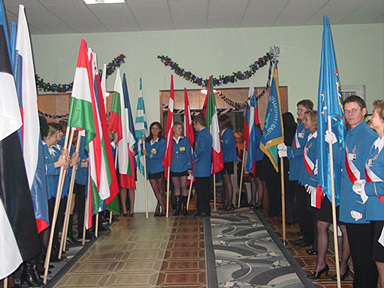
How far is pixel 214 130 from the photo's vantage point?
6836 mm

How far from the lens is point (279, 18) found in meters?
6.90

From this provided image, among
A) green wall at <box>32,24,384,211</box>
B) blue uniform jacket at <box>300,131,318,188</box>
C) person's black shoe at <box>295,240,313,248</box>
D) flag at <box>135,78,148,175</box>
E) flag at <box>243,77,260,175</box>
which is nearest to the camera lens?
blue uniform jacket at <box>300,131,318,188</box>

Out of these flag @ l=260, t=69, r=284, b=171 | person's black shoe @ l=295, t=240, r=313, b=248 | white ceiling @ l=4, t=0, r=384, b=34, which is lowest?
person's black shoe @ l=295, t=240, r=313, b=248

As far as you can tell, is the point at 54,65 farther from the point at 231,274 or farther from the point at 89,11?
the point at 231,274

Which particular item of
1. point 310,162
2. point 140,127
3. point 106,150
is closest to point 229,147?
point 140,127

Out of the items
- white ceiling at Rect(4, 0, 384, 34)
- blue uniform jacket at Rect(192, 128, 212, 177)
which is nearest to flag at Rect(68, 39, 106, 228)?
white ceiling at Rect(4, 0, 384, 34)

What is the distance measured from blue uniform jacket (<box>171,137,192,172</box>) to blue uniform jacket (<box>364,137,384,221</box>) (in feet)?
13.8

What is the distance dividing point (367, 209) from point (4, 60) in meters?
2.50

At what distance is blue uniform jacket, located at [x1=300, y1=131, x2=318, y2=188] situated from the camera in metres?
3.70

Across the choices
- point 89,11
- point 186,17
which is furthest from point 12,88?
point 186,17

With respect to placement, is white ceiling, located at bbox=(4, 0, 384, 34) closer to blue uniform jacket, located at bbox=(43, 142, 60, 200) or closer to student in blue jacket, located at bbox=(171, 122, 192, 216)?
student in blue jacket, located at bbox=(171, 122, 192, 216)

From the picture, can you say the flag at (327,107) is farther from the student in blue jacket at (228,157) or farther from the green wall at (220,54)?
the green wall at (220,54)

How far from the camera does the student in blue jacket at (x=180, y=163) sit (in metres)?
6.63

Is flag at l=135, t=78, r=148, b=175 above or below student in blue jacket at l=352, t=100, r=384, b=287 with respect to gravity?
above
